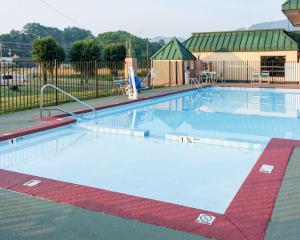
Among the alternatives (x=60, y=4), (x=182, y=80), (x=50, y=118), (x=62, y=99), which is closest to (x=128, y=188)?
(x=50, y=118)

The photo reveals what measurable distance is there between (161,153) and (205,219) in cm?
378

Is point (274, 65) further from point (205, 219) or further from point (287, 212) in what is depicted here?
point (205, 219)

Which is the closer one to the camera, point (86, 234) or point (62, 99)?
point (86, 234)

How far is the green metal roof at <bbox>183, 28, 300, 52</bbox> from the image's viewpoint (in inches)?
940

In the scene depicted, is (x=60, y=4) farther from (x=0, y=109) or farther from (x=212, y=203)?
(x=212, y=203)

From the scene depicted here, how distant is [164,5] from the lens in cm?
2877

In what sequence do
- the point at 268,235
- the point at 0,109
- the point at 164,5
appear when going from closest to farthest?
the point at 268,235 < the point at 0,109 < the point at 164,5

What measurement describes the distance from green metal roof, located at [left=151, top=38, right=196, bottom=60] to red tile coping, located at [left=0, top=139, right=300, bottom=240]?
18077 millimetres

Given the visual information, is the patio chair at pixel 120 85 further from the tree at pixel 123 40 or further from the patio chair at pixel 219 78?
the tree at pixel 123 40

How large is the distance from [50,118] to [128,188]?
5.24 m

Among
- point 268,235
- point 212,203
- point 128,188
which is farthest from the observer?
point 128,188

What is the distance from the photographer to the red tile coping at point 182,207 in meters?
3.61

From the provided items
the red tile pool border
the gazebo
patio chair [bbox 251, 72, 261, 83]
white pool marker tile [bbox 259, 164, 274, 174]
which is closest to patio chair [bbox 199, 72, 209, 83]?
the gazebo

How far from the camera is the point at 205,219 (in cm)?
383
